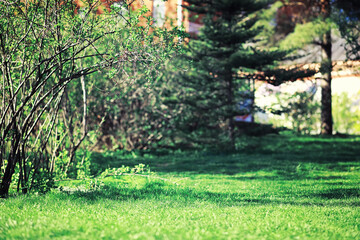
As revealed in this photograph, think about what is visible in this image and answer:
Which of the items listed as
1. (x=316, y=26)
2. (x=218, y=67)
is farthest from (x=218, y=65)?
(x=316, y=26)

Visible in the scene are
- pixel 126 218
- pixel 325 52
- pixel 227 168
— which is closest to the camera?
pixel 126 218

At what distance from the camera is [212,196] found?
21.2ft

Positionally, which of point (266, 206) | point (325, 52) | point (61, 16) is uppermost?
point (325, 52)

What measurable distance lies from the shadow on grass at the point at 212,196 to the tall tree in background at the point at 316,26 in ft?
25.0

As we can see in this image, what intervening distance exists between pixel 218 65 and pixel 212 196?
6.25 metres

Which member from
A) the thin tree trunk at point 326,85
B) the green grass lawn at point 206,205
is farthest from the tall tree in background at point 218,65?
the thin tree trunk at point 326,85

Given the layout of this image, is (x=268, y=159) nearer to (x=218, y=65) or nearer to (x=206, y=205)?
(x=218, y=65)

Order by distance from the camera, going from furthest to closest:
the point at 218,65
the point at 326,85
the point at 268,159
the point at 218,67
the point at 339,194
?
the point at 326,85, the point at 218,67, the point at 218,65, the point at 268,159, the point at 339,194

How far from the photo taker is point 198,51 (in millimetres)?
12352

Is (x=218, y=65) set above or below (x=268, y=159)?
above

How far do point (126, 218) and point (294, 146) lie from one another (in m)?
9.91

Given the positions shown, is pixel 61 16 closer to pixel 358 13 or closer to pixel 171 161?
pixel 171 161

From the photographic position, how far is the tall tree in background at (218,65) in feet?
38.9

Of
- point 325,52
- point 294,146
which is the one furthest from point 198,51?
point 325,52
